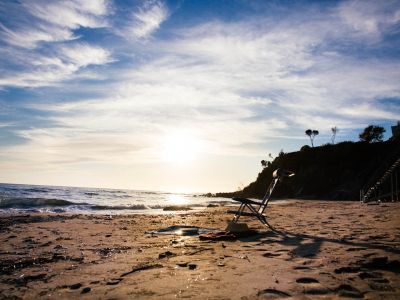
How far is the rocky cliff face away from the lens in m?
39.2

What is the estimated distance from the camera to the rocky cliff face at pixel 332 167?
39156 millimetres

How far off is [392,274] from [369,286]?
0.45 metres

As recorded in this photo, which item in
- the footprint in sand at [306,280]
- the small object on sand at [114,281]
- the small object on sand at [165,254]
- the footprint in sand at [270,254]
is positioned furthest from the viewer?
the small object on sand at [165,254]

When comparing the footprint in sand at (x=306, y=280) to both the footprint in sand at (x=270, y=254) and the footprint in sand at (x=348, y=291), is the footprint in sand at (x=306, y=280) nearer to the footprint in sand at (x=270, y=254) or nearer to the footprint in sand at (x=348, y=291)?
the footprint in sand at (x=348, y=291)

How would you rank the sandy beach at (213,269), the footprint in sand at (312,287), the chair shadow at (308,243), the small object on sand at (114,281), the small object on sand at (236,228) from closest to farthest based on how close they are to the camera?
the footprint in sand at (312,287)
the sandy beach at (213,269)
the small object on sand at (114,281)
the chair shadow at (308,243)
the small object on sand at (236,228)

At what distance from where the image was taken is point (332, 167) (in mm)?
46062

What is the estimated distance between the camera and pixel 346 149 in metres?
46.7

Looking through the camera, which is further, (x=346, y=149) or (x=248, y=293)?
(x=346, y=149)

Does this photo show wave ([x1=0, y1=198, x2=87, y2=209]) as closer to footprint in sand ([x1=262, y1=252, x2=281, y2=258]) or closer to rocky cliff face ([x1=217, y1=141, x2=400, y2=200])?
footprint in sand ([x1=262, y1=252, x2=281, y2=258])

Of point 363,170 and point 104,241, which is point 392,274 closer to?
point 104,241

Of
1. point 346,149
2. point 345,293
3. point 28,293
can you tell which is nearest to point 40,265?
point 28,293

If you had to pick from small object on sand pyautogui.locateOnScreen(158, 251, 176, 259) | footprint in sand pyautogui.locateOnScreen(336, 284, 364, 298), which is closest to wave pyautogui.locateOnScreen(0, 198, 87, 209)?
small object on sand pyautogui.locateOnScreen(158, 251, 176, 259)

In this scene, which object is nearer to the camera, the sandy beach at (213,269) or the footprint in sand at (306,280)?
the sandy beach at (213,269)

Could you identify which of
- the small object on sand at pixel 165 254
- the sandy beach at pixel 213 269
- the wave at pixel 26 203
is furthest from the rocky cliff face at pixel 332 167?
the small object on sand at pixel 165 254
